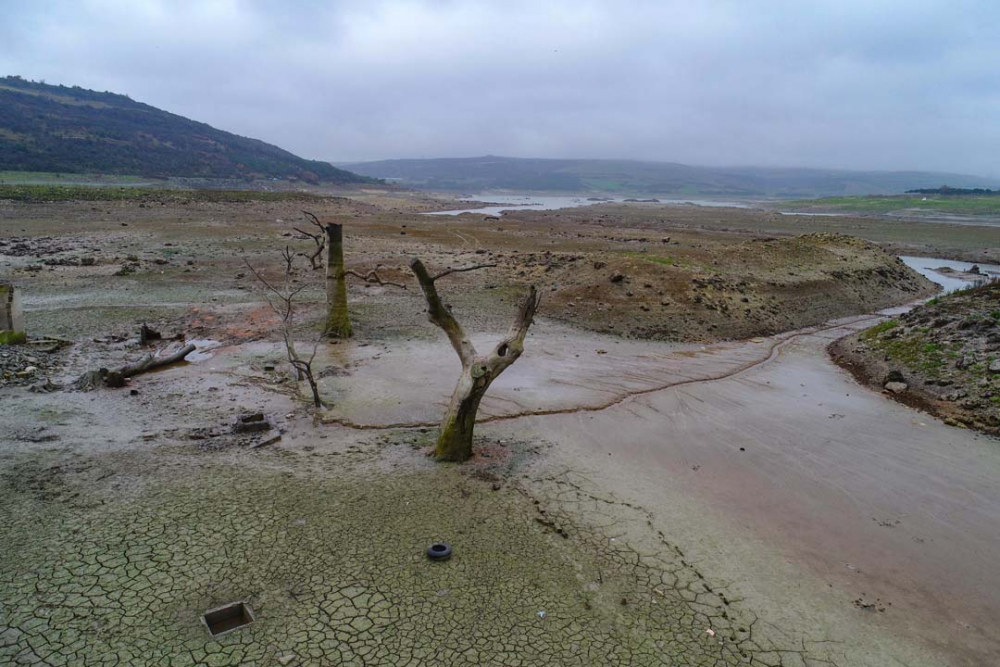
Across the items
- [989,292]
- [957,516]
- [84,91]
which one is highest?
[84,91]

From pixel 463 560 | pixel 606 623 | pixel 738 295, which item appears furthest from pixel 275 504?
pixel 738 295

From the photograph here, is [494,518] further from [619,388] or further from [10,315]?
[10,315]

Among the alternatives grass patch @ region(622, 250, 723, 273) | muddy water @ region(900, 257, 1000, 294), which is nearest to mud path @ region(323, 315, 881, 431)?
grass patch @ region(622, 250, 723, 273)

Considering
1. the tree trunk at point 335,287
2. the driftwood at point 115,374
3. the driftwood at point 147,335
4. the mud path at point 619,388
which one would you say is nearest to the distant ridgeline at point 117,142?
the driftwood at point 147,335

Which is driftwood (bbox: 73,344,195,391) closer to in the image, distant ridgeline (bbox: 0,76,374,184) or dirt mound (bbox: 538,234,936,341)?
dirt mound (bbox: 538,234,936,341)

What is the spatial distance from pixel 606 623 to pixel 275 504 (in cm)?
347

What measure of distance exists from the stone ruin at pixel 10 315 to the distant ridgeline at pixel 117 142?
67.9 m

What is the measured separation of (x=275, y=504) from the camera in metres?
6.09

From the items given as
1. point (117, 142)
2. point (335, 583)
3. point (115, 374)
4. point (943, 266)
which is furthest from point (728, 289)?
point (117, 142)

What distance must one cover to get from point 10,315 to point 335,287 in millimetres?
5718

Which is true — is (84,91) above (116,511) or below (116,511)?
above

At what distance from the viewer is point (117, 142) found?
8356cm

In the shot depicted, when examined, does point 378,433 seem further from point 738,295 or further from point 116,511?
point 738,295

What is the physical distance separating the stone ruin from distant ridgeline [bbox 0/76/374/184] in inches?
2673
